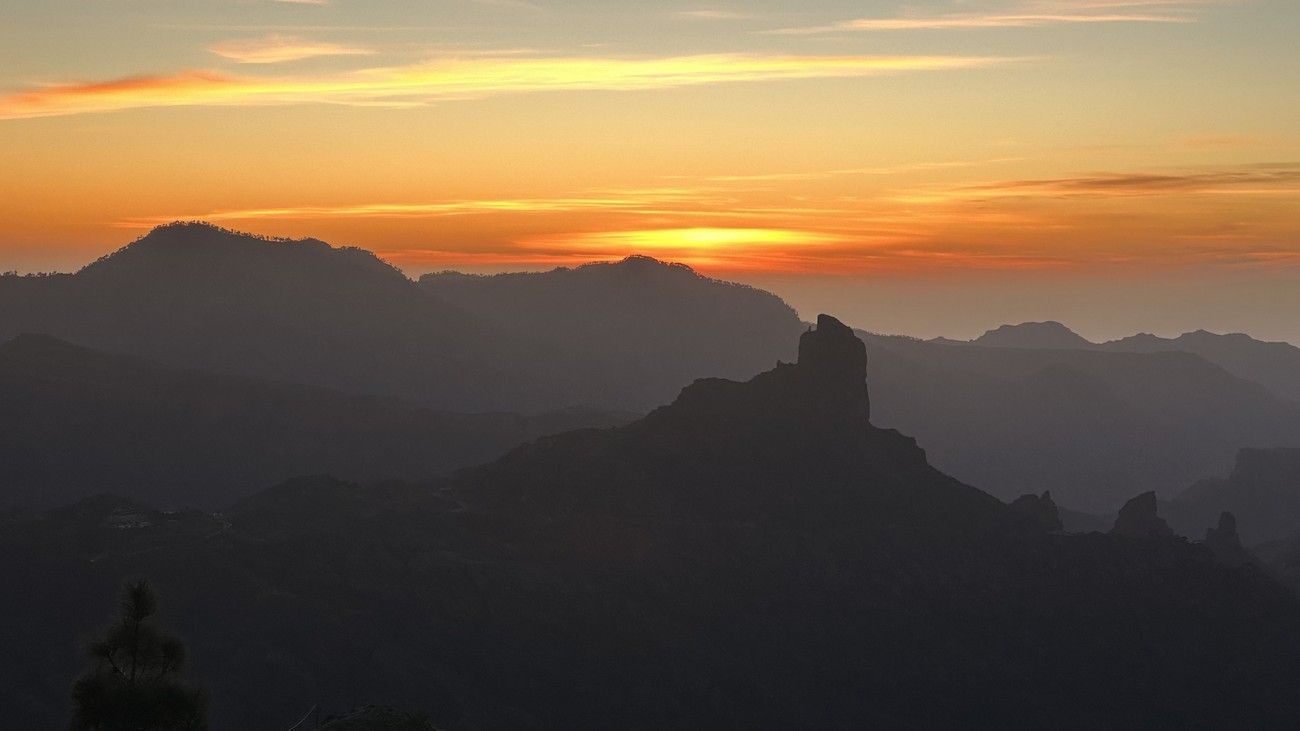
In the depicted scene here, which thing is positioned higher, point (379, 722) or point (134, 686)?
point (134, 686)

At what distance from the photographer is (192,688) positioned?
60188mm

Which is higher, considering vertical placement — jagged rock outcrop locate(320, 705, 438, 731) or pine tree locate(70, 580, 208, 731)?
pine tree locate(70, 580, 208, 731)

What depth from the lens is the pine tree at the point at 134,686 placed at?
5962 centimetres

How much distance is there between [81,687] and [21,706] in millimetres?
150231

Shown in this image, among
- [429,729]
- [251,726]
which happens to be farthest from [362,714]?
[251,726]

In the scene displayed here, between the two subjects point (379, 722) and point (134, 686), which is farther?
point (379, 722)

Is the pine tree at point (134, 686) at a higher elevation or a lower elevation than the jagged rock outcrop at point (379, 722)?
higher

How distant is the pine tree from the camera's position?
196 feet

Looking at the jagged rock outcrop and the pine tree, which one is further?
the jagged rock outcrop

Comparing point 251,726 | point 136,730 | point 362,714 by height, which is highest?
point 136,730

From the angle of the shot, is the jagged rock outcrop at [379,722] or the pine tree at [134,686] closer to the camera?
the pine tree at [134,686]

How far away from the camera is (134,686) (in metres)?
60.2

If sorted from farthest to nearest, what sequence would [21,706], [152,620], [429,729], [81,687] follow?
[21,706]
[429,729]
[152,620]
[81,687]

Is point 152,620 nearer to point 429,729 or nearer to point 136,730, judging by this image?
point 136,730
